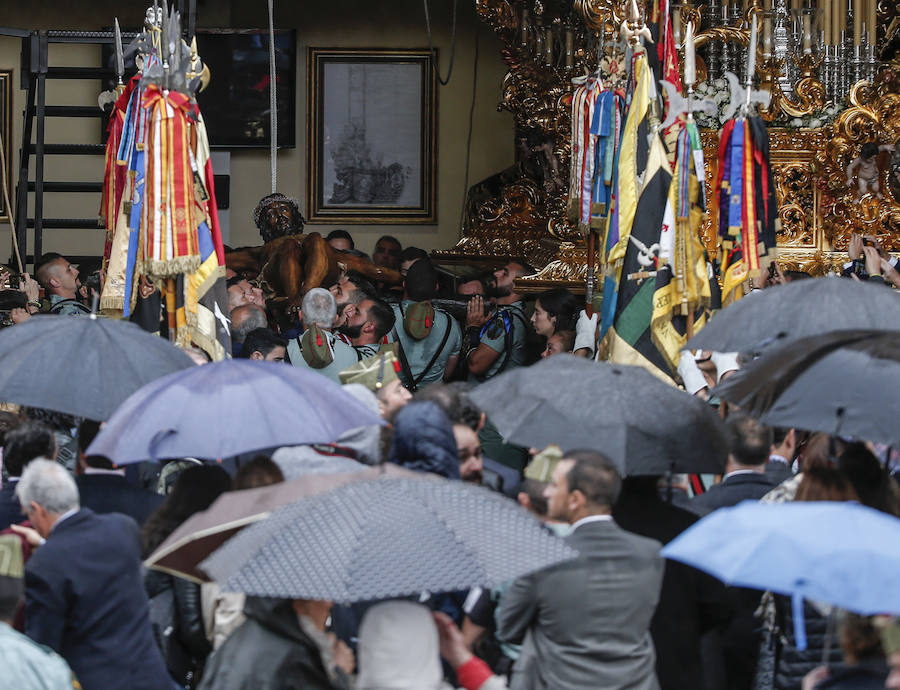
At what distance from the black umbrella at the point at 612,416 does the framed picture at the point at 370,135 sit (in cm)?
847

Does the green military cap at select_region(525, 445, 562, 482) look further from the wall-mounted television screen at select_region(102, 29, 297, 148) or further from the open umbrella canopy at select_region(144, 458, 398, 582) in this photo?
the wall-mounted television screen at select_region(102, 29, 297, 148)

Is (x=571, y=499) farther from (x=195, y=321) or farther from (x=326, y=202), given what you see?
(x=326, y=202)

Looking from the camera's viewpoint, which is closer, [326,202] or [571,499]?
[571,499]

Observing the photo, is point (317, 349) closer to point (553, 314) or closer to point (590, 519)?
point (553, 314)

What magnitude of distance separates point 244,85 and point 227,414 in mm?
8888

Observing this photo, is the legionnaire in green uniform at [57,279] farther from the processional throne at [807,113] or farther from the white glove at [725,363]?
the white glove at [725,363]

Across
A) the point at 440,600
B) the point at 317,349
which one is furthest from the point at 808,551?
the point at 317,349

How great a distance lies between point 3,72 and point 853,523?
37.9 ft

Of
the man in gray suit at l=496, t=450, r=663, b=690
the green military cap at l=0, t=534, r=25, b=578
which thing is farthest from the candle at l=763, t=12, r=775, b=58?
the green military cap at l=0, t=534, r=25, b=578

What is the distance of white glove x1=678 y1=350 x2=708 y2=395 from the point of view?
7812 mm

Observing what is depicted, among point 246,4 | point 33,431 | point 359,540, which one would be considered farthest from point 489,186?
point 359,540

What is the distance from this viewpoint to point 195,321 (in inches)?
308

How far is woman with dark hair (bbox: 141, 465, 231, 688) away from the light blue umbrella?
1963 mm

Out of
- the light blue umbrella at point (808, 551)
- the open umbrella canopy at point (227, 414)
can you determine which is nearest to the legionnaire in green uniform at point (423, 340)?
the open umbrella canopy at point (227, 414)
